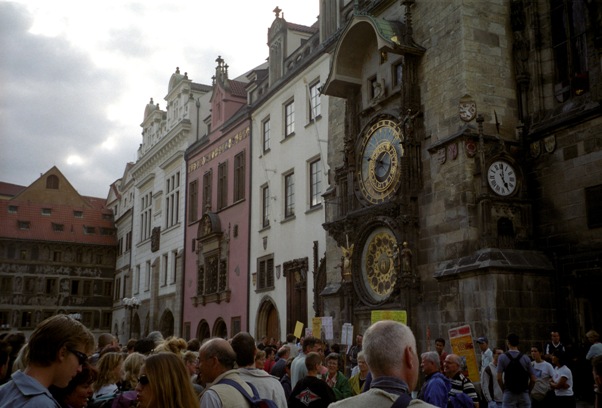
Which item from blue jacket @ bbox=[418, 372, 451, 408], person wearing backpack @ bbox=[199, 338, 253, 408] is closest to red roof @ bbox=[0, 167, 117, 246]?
blue jacket @ bbox=[418, 372, 451, 408]

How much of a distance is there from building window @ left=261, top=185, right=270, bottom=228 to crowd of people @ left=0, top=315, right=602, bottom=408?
16532 mm

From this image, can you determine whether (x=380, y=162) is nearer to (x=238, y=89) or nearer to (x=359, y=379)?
(x=359, y=379)

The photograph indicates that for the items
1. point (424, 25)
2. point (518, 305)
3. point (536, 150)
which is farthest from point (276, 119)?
point (518, 305)

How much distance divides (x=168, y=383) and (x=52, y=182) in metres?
63.2

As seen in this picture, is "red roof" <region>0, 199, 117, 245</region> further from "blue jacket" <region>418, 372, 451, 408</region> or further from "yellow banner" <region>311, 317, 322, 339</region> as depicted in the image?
"blue jacket" <region>418, 372, 451, 408</region>

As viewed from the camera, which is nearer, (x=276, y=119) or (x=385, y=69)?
(x=385, y=69)

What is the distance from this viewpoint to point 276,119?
28.2 m

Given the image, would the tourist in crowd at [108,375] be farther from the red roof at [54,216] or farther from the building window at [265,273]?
the red roof at [54,216]

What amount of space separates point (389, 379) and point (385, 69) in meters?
15.2

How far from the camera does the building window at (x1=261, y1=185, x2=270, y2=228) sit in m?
28.3

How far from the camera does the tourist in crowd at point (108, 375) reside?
6.12 meters

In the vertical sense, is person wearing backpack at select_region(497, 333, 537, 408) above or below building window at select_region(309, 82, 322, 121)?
below

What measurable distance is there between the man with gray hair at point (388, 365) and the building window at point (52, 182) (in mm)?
63541

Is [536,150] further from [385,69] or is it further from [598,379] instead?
[598,379]
